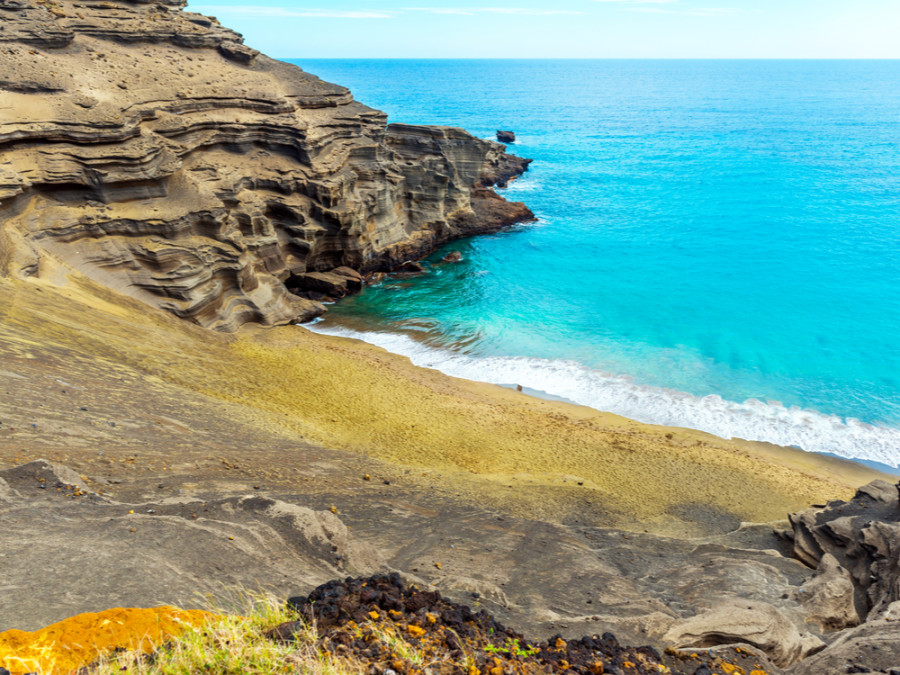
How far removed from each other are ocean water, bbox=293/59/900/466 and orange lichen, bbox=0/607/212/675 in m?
19.9

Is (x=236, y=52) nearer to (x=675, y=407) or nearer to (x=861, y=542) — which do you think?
(x=675, y=407)

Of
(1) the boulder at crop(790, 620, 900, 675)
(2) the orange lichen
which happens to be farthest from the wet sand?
(1) the boulder at crop(790, 620, 900, 675)

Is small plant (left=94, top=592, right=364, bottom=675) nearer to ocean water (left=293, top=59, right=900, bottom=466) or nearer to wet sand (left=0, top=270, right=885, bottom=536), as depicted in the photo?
wet sand (left=0, top=270, right=885, bottom=536)

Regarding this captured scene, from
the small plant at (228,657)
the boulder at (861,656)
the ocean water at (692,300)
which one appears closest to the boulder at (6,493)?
the small plant at (228,657)

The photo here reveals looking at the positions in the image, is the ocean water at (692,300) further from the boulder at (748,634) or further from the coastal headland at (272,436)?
the boulder at (748,634)

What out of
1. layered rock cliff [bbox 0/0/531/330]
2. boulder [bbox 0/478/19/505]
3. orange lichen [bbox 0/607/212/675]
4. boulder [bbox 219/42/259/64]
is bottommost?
boulder [bbox 0/478/19/505]

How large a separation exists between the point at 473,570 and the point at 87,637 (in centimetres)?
623

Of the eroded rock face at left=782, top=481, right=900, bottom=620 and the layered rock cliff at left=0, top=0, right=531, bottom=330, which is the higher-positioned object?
the layered rock cliff at left=0, top=0, right=531, bottom=330

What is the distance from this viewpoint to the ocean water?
24844 millimetres

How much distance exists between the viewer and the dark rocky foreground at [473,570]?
22.8 ft

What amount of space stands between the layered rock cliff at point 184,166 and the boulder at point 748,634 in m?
20.9

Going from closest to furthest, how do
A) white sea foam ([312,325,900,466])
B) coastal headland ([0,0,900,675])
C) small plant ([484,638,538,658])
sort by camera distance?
small plant ([484,638,538,658])
coastal headland ([0,0,900,675])
white sea foam ([312,325,900,466])

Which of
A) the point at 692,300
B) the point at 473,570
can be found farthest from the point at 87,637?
the point at 692,300

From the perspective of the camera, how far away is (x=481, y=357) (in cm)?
2836
